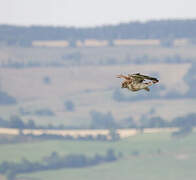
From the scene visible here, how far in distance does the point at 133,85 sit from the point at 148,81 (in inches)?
10.7

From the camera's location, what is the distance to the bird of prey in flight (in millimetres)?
12031

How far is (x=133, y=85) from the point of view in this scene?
12.2 meters

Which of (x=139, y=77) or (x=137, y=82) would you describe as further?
(x=137, y=82)

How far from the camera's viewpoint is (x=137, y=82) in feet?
40.0

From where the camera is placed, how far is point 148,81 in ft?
39.6

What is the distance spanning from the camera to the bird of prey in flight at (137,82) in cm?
1203
